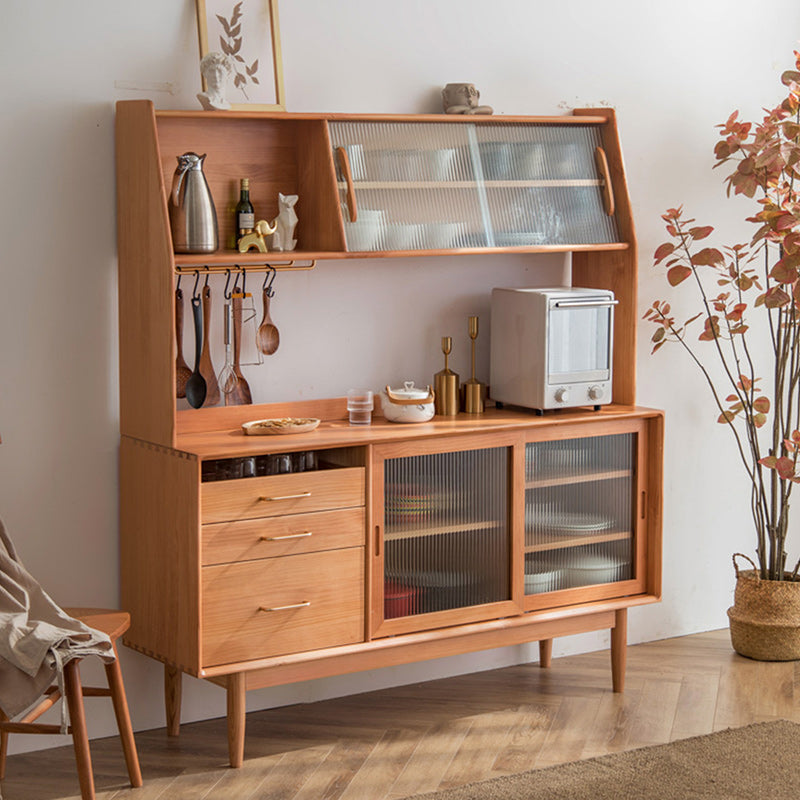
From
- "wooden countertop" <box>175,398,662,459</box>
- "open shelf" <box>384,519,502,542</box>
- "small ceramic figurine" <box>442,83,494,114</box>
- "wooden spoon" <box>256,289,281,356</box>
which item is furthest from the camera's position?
"small ceramic figurine" <box>442,83,494,114</box>

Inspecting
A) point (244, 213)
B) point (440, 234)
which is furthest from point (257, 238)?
point (440, 234)

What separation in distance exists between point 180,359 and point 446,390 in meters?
0.84

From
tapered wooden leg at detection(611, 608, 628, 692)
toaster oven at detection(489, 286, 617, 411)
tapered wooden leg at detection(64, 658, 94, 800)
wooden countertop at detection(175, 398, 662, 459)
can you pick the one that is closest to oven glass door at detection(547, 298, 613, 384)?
toaster oven at detection(489, 286, 617, 411)

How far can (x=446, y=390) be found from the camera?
13.3ft

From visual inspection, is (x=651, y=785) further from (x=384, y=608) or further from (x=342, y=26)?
(x=342, y=26)

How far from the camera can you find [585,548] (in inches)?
162

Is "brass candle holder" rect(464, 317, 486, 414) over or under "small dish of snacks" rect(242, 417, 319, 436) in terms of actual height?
over

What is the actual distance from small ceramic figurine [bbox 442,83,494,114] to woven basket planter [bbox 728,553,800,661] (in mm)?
1910

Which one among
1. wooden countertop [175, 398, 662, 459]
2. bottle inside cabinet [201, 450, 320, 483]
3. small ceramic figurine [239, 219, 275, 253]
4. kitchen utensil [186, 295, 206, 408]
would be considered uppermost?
small ceramic figurine [239, 219, 275, 253]

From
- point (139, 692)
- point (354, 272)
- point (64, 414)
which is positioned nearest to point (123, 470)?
point (64, 414)

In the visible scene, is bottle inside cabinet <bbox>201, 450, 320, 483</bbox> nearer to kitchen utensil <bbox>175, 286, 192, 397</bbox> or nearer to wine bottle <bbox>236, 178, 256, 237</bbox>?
kitchen utensil <bbox>175, 286, 192, 397</bbox>

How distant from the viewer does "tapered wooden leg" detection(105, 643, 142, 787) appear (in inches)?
130

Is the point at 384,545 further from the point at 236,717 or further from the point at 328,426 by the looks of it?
the point at 236,717

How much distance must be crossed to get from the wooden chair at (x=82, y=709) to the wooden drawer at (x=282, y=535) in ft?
1.00
